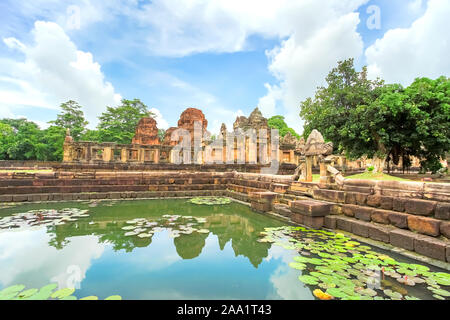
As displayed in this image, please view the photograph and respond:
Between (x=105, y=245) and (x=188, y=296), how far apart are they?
210cm

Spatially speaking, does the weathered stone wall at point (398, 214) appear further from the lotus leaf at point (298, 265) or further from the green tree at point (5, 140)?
the green tree at point (5, 140)

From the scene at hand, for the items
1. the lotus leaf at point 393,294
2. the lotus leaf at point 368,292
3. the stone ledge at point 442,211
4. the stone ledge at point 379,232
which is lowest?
the lotus leaf at point 393,294

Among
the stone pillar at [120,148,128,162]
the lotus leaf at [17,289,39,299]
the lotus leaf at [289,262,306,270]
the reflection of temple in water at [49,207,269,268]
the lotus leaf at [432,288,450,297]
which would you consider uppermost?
the stone pillar at [120,148,128,162]

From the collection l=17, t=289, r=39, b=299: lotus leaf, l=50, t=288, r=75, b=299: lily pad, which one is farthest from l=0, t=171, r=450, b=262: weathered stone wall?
l=17, t=289, r=39, b=299: lotus leaf

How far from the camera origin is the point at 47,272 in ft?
8.54

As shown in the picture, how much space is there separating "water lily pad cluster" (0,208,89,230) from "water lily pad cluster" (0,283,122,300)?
2.88m

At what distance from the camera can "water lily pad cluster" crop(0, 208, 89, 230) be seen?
4600 mm

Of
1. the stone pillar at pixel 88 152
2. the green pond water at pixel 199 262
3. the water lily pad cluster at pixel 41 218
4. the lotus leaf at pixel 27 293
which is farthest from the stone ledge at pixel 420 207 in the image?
the stone pillar at pixel 88 152

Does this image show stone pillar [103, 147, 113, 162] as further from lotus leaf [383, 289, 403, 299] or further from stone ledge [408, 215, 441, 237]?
lotus leaf [383, 289, 403, 299]

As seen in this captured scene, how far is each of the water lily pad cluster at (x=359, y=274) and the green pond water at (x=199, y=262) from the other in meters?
0.01

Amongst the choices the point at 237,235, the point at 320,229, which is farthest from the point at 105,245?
the point at 320,229

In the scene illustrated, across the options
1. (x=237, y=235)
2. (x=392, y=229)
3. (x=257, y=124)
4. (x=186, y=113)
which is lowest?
(x=237, y=235)

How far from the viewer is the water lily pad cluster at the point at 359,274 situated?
2141 mm
